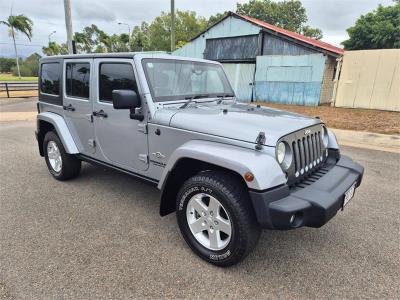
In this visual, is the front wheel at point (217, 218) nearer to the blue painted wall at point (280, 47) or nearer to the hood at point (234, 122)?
the hood at point (234, 122)

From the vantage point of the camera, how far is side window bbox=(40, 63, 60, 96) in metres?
4.29

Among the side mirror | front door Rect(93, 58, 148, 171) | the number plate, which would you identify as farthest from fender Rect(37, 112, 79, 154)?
the number plate

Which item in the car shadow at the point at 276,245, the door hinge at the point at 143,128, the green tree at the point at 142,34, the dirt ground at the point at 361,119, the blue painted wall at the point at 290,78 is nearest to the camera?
the car shadow at the point at 276,245

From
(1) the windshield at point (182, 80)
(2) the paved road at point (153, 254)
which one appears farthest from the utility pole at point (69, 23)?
(1) the windshield at point (182, 80)

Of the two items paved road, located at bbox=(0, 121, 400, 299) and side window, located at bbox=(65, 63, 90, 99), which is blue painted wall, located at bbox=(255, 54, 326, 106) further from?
side window, located at bbox=(65, 63, 90, 99)

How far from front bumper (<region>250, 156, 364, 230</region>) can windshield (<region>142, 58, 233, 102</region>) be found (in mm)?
1551

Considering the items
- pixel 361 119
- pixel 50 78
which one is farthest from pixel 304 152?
pixel 361 119

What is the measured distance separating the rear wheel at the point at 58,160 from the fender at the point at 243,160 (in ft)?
8.19

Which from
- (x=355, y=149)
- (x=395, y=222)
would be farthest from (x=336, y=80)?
(x=395, y=222)

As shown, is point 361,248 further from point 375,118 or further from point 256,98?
point 256,98

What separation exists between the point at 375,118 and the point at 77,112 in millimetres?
Answer: 10476

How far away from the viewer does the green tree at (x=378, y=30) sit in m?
26.6

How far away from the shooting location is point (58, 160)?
451cm

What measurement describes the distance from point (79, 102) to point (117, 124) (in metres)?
0.89
